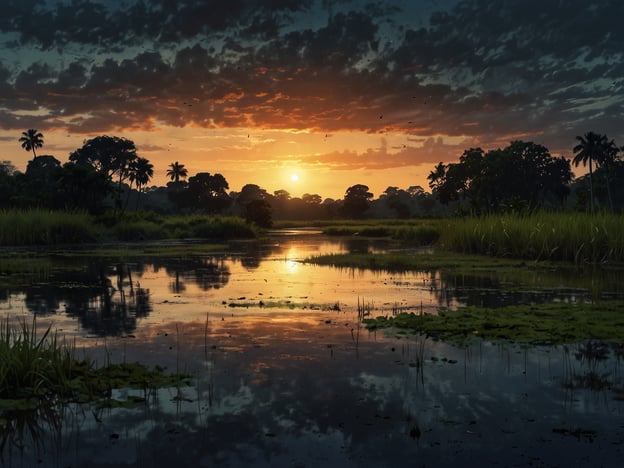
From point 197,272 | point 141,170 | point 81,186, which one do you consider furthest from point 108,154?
point 197,272

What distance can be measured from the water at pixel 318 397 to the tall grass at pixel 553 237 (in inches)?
467

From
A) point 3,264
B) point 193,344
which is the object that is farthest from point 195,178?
point 193,344

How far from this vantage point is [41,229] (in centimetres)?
4166

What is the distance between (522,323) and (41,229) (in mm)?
38364

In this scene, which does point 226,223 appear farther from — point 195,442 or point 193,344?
point 195,442

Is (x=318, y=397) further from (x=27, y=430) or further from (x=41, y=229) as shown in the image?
(x=41, y=229)

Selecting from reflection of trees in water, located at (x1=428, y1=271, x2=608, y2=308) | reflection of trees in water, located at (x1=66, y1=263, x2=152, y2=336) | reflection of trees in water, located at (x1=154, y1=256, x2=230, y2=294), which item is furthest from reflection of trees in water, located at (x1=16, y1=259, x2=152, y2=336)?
reflection of trees in water, located at (x1=428, y1=271, x2=608, y2=308)

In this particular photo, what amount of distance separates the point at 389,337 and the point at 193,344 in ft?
11.5

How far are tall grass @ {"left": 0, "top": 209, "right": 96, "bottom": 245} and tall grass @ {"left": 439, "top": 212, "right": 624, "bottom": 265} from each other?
2905 centimetres

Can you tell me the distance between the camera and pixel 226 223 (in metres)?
60.7

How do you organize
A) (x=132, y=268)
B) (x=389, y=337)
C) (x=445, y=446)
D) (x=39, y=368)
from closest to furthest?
(x=445, y=446)
(x=39, y=368)
(x=389, y=337)
(x=132, y=268)

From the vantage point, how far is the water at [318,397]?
5.58 metres

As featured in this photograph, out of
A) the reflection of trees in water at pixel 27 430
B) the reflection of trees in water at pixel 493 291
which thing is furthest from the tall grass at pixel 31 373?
the reflection of trees in water at pixel 493 291

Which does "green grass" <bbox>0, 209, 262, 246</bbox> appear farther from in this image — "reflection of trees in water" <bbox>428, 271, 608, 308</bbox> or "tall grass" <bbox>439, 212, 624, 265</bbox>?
"reflection of trees in water" <bbox>428, 271, 608, 308</bbox>
